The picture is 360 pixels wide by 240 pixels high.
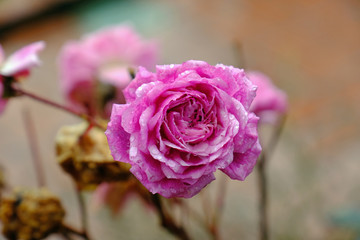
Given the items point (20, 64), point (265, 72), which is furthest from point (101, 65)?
point (265, 72)

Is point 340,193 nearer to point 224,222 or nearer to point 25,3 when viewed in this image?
point 224,222

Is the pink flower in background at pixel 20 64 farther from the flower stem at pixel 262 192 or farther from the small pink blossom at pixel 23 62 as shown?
the flower stem at pixel 262 192

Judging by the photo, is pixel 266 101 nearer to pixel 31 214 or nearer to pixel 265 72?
pixel 31 214

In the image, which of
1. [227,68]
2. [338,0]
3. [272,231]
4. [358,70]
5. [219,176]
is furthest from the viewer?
[338,0]

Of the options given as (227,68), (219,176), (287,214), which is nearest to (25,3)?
(219,176)

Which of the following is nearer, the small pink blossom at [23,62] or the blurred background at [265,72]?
the small pink blossom at [23,62]

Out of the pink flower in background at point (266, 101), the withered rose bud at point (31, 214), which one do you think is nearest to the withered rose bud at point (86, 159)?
the withered rose bud at point (31, 214)

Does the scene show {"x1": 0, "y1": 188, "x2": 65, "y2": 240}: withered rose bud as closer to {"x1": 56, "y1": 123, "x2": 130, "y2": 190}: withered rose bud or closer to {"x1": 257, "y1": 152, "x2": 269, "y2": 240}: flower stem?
{"x1": 56, "y1": 123, "x2": 130, "y2": 190}: withered rose bud
